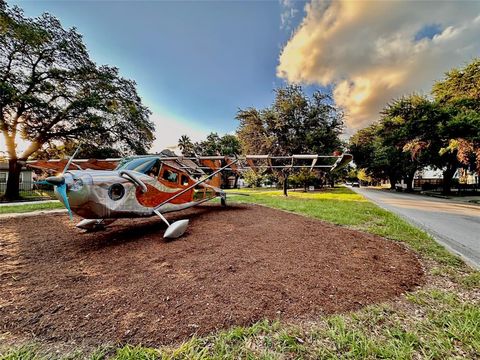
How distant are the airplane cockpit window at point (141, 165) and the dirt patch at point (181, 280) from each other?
5.96ft

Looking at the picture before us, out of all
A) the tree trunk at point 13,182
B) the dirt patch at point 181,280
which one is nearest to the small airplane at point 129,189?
the dirt patch at point 181,280

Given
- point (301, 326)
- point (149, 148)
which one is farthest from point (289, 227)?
point (149, 148)

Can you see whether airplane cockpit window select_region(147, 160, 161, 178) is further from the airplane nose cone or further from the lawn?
the lawn

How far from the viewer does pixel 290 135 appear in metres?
21.1

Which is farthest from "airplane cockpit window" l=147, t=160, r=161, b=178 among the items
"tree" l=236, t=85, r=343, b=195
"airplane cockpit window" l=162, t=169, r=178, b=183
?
"tree" l=236, t=85, r=343, b=195

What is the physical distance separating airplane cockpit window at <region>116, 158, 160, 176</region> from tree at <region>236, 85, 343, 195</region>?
1526 cm

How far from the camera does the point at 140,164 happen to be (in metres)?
5.91

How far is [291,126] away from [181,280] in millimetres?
20047

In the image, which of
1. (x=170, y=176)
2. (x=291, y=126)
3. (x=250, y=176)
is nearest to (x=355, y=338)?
(x=170, y=176)

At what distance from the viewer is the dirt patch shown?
7.63 ft

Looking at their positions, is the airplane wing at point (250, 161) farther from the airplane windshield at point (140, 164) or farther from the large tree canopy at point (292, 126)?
the large tree canopy at point (292, 126)

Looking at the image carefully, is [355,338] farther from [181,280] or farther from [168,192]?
[168,192]

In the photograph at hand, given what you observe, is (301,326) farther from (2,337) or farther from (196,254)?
(2,337)

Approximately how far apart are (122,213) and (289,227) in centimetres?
457
